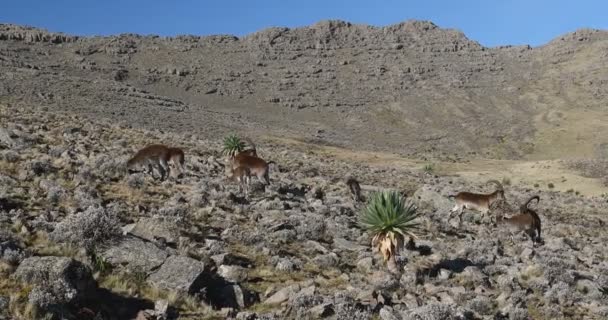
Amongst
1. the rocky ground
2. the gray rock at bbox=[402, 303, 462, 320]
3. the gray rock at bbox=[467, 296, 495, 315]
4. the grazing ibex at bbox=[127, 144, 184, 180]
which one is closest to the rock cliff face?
the grazing ibex at bbox=[127, 144, 184, 180]

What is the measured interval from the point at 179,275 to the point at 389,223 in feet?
16.2

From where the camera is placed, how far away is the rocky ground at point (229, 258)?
870cm

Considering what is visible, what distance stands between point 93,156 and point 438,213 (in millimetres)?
12836

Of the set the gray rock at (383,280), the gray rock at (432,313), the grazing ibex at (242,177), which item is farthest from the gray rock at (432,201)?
the gray rock at (432,313)

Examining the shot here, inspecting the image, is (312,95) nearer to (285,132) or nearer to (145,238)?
(285,132)

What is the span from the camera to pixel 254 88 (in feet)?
457

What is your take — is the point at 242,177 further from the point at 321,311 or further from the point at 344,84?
the point at 344,84

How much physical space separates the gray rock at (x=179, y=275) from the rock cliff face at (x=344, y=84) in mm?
70988

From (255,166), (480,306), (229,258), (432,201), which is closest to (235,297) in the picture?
(229,258)

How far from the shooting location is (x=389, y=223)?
1258 centimetres

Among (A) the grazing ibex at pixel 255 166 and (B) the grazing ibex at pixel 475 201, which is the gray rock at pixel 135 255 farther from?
(B) the grazing ibex at pixel 475 201

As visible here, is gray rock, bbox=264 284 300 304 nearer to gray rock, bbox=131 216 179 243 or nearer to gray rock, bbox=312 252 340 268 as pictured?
gray rock, bbox=312 252 340 268

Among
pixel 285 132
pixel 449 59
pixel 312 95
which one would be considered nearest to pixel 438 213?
pixel 285 132

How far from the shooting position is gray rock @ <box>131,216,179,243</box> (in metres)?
11.7
